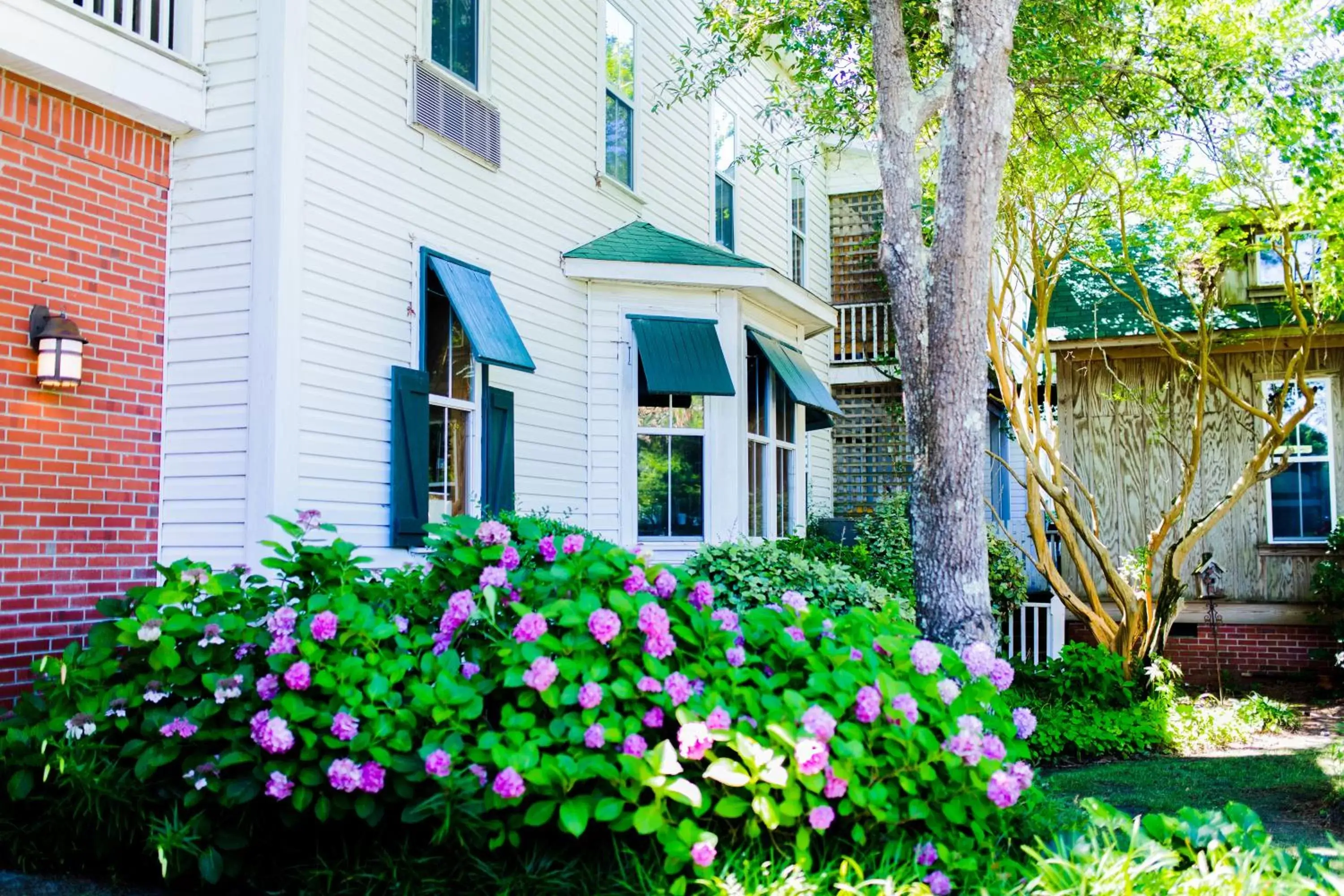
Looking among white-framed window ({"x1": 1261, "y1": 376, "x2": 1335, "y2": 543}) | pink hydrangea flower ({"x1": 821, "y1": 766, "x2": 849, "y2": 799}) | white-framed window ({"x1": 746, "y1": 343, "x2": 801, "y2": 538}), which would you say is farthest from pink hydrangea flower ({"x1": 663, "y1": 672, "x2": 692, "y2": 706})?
white-framed window ({"x1": 1261, "y1": 376, "x2": 1335, "y2": 543})

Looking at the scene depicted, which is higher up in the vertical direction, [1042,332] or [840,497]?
[1042,332]

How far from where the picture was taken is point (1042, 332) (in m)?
10.9

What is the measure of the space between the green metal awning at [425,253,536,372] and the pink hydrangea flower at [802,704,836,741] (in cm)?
463

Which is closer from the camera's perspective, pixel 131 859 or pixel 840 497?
pixel 131 859

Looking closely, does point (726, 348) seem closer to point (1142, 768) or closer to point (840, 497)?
point (1142, 768)

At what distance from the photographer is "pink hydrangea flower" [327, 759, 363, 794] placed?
3500mm

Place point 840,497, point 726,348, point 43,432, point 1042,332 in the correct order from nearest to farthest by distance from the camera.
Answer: point 43,432 → point 726,348 → point 1042,332 → point 840,497

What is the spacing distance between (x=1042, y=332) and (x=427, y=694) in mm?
8676

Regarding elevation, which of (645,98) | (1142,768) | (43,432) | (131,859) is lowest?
(1142,768)

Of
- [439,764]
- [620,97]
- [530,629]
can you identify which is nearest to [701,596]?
[530,629]

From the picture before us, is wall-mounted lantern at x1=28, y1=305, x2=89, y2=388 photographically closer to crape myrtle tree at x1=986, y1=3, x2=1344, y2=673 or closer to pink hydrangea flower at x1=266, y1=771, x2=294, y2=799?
pink hydrangea flower at x1=266, y1=771, x2=294, y2=799

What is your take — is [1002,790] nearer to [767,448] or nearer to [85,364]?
[85,364]

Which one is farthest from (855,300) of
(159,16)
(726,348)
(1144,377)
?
(159,16)

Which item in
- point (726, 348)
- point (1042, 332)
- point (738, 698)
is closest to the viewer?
point (738, 698)
